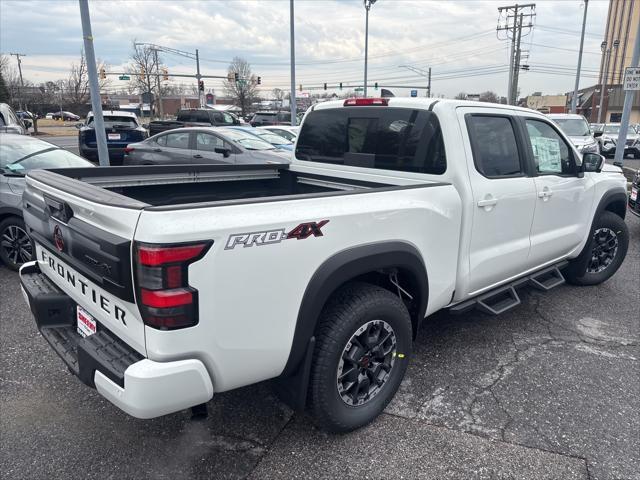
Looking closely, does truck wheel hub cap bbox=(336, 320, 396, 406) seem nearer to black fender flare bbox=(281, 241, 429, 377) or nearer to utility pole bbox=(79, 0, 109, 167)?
black fender flare bbox=(281, 241, 429, 377)

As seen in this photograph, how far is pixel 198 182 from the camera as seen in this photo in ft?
12.9

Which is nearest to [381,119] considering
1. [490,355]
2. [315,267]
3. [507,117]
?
[507,117]

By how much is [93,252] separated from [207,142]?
8.22 metres

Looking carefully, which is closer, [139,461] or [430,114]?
[139,461]

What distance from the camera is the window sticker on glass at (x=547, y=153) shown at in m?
4.06

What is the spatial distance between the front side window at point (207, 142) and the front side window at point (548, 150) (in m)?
6.94

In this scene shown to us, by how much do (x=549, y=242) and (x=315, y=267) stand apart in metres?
2.77

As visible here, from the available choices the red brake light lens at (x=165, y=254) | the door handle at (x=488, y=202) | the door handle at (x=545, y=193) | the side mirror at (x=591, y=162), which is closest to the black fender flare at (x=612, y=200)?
the side mirror at (x=591, y=162)

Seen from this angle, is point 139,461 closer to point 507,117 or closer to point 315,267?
point 315,267

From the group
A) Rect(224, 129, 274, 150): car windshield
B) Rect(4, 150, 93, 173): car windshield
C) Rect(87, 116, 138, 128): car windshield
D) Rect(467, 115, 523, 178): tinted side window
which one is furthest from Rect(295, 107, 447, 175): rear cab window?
Rect(87, 116, 138, 128): car windshield

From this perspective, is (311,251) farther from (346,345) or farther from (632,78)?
(632,78)

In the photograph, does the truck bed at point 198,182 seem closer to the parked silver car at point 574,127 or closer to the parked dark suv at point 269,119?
the parked silver car at point 574,127

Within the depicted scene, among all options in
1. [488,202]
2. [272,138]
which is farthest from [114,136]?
[488,202]

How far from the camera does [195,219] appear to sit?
6.46 ft
